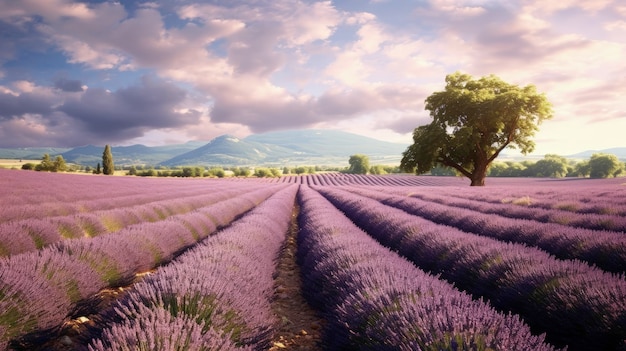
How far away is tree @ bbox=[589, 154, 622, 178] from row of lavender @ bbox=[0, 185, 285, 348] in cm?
8665

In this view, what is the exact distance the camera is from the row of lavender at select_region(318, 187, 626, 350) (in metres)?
2.15

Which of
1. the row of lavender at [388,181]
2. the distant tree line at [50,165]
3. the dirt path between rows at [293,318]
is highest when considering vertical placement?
the distant tree line at [50,165]

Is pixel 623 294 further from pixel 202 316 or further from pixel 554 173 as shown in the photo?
pixel 554 173

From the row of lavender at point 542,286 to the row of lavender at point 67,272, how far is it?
3744 mm

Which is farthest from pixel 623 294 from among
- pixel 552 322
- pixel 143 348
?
pixel 143 348

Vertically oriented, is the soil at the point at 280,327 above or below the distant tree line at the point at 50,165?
below

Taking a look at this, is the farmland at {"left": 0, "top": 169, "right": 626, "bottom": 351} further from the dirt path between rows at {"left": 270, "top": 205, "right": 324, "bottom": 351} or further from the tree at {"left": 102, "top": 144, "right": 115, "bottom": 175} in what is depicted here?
the tree at {"left": 102, "top": 144, "right": 115, "bottom": 175}

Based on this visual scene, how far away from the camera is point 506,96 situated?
21.0m

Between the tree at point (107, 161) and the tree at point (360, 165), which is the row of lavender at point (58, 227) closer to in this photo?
the tree at point (107, 161)

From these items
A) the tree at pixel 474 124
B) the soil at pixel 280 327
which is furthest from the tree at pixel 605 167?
the soil at pixel 280 327

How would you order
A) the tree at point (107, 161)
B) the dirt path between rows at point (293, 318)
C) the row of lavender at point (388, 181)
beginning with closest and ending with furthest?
the dirt path between rows at point (293, 318), the row of lavender at point (388, 181), the tree at point (107, 161)

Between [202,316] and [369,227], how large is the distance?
6.00 metres

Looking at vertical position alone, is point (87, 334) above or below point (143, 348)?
below

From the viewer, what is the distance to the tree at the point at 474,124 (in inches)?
845
